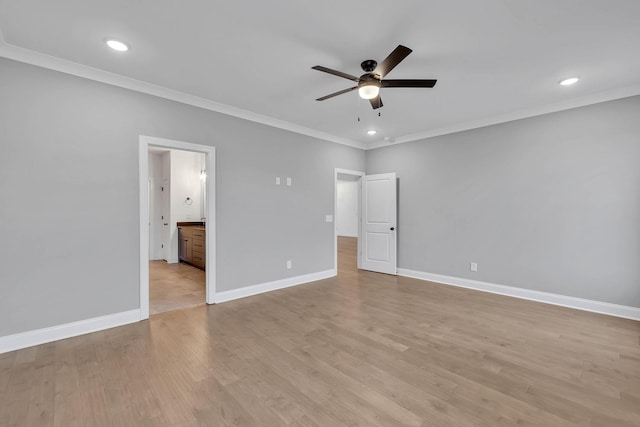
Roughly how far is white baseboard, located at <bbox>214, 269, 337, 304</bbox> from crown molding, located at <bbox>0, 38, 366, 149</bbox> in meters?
2.55

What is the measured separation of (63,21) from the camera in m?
2.20

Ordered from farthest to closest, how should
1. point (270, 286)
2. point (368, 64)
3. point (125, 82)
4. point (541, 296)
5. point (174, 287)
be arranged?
point (174, 287)
point (270, 286)
point (541, 296)
point (125, 82)
point (368, 64)

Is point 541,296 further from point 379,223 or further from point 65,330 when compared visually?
point 65,330

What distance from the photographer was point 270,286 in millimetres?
4516

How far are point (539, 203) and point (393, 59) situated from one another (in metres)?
3.31

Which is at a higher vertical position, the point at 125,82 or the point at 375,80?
the point at 125,82

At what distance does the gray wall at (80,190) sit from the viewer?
8.57 ft

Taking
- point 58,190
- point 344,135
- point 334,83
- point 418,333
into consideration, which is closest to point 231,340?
point 418,333

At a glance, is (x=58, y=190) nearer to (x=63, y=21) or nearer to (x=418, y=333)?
(x=63, y=21)

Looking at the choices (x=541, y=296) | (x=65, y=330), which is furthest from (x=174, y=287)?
(x=541, y=296)

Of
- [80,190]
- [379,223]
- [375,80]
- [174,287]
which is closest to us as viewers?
[375,80]

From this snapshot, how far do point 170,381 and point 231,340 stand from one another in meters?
0.73

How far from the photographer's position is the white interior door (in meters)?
5.62

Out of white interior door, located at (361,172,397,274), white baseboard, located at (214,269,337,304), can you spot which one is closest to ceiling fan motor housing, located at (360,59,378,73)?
white interior door, located at (361,172,397,274)
